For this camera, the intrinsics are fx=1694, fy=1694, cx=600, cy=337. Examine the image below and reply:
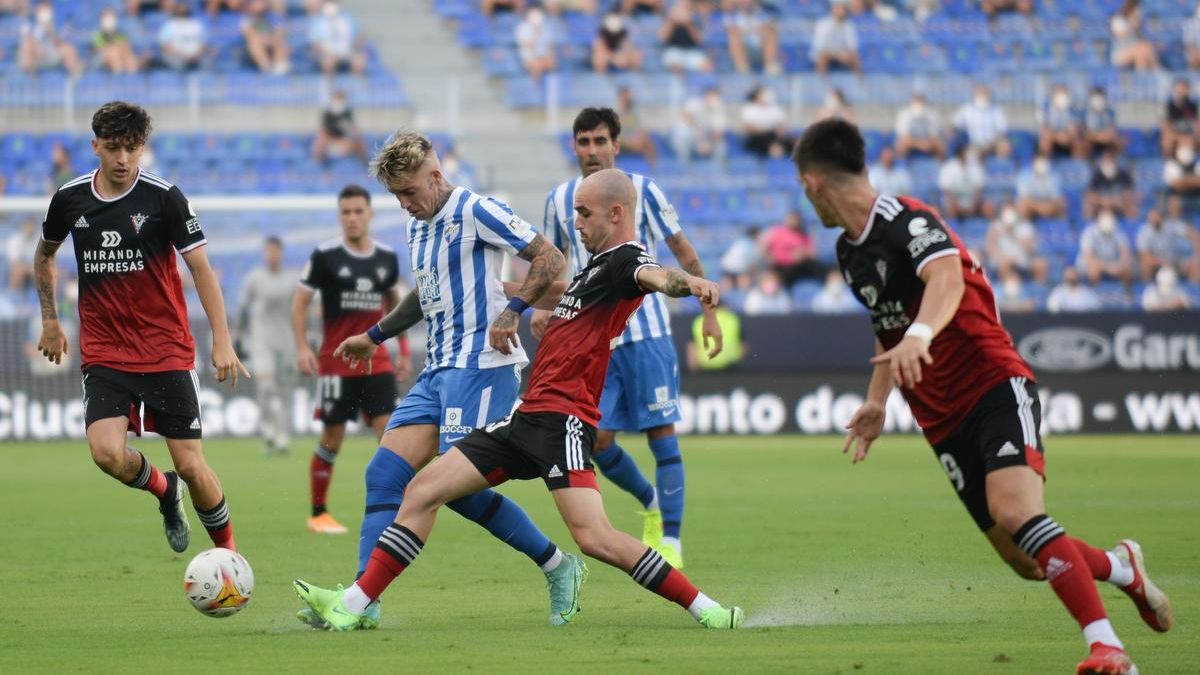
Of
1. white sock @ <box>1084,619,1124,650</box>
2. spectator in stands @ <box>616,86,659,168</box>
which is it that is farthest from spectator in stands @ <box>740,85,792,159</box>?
white sock @ <box>1084,619,1124,650</box>

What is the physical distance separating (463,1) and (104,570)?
23371mm

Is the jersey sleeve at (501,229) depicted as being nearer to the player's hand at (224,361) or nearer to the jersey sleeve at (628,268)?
the jersey sleeve at (628,268)

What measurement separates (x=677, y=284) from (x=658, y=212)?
350 cm

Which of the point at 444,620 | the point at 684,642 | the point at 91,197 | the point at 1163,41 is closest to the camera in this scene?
the point at 684,642

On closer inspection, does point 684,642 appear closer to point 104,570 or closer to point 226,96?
point 104,570

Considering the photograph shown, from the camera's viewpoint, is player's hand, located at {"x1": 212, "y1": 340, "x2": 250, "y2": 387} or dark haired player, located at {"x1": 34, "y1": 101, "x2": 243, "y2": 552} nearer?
player's hand, located at {"x1": 212, "y1": 340, "x2": 250, "y2": 387}

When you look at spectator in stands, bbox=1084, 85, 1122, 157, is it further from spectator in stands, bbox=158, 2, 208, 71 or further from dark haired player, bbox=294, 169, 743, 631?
dark haired player, bbox=294, 169, 743, 631

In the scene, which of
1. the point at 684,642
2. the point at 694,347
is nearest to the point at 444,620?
the point at 684,642

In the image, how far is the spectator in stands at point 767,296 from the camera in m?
24.7

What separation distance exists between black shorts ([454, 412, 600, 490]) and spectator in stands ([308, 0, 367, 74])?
22.4 m

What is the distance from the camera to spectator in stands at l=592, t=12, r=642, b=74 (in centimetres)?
2961

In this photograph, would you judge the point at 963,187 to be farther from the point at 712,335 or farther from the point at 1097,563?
the point at 1097,563

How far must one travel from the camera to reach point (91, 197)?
876cm

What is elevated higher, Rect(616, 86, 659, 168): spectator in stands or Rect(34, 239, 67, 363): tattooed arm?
Rect(616, 86, 659, 168): spectator in stands
